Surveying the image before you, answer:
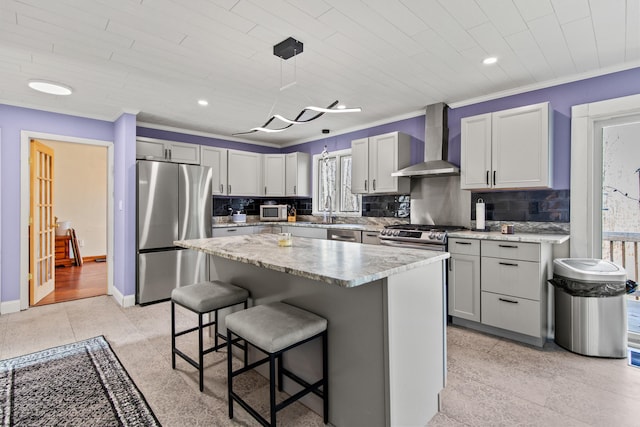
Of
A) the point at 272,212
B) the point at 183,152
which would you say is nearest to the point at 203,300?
→ the point at 183,152

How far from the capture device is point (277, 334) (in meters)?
1.54

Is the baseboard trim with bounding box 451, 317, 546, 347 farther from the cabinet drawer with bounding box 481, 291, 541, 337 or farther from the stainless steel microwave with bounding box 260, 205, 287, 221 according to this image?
the stainless steel microwave with bounding box 260, 205, 287, 221

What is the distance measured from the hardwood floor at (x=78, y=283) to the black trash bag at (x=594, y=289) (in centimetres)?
535

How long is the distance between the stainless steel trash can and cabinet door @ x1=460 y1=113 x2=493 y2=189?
3.71 ft

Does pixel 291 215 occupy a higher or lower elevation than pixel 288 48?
lower

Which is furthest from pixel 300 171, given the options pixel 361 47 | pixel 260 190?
pixel 361 47

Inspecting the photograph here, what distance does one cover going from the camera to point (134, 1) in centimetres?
191

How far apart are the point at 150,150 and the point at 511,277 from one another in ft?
15.1

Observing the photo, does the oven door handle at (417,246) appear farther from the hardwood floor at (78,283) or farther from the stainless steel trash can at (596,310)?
the hardwood floor at (78,283)

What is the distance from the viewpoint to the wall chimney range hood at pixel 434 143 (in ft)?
12.3

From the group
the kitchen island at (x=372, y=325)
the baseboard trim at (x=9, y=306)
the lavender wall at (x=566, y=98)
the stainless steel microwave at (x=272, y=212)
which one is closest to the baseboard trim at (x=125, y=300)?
the baseboard trim at (x=9, y=306)

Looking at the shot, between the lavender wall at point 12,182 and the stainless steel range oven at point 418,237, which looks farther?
the lavender wall at point 12,182

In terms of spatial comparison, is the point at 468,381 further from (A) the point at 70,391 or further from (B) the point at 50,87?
(B) the point at 50,87

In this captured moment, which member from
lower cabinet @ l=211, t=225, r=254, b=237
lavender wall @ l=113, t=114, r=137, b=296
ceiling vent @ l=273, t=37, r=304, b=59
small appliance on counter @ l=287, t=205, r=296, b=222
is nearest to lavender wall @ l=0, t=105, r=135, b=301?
lavender wall @ l=113, t=114, r=137, b=296
